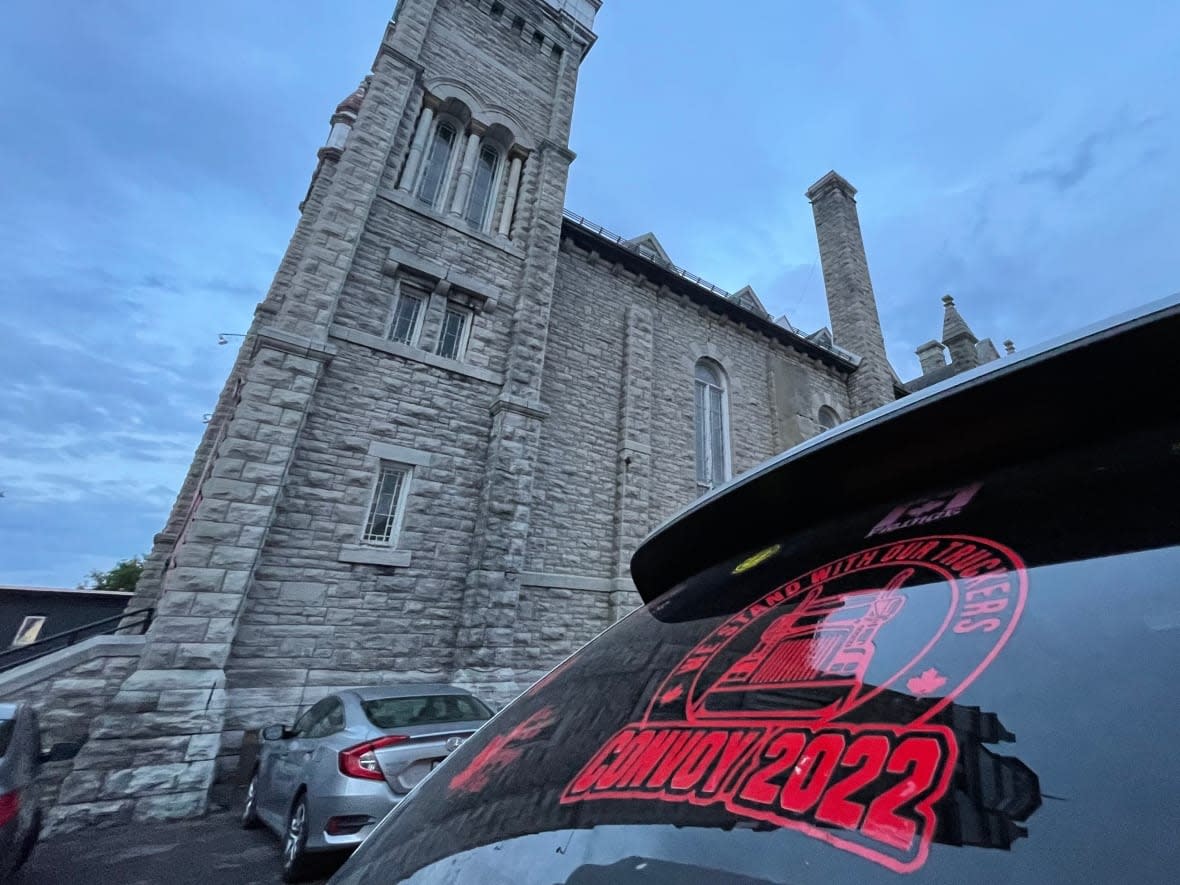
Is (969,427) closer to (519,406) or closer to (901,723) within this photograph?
(901,723)

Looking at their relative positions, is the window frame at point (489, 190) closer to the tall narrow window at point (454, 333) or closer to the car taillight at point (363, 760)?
the tall narrow window at point (454, 333)

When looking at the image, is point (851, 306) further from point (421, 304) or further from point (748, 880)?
point (748, 880)

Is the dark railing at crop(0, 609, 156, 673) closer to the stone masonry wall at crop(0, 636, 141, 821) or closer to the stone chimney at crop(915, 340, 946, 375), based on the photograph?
the stone masonry wall at crop(0, 636, 141, 821)

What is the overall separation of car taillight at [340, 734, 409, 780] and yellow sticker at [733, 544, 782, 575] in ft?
11.7

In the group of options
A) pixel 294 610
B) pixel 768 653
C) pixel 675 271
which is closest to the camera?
pixel 768 653

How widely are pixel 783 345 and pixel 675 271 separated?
4219mm

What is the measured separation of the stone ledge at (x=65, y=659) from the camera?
202 inches

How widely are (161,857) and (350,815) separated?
2.23 meters

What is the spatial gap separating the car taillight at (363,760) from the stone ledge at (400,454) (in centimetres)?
485

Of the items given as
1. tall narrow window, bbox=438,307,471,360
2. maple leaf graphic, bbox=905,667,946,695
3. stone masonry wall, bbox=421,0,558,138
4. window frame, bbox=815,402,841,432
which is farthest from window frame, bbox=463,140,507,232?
maple leaf graphic, bbox=905,667,946,695

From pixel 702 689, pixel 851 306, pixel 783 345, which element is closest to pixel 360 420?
pixel 702 689

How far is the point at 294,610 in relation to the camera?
22.0ft

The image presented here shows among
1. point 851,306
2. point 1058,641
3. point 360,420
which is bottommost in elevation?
point 1058,641

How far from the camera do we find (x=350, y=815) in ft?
11.6
